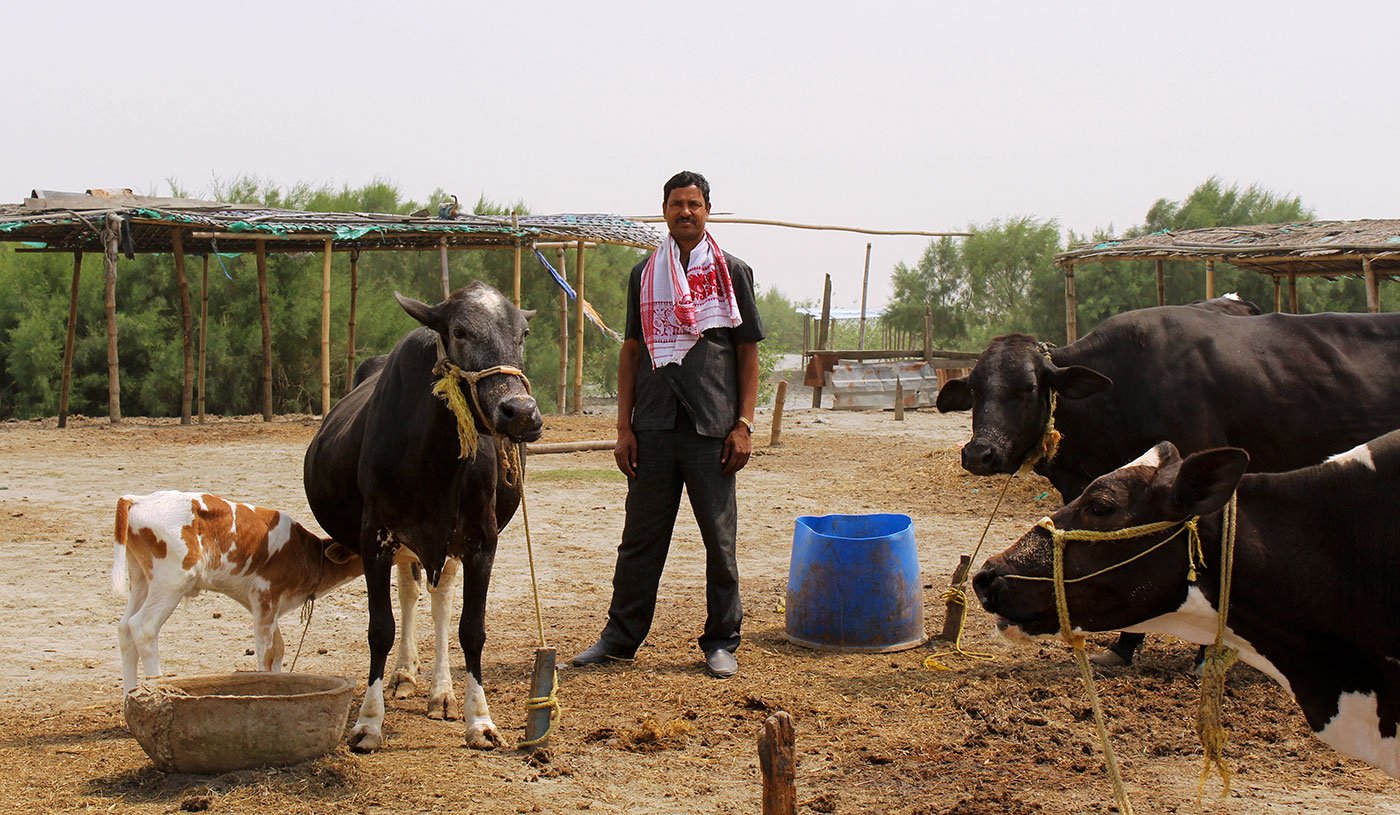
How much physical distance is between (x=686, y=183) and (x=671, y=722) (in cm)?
269

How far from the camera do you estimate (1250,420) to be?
6477 mm

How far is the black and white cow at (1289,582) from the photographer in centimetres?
344

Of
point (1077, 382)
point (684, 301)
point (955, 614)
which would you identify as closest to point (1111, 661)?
point (955, 614)

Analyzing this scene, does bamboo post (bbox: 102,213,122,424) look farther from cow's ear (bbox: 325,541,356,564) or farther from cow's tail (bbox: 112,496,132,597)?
cow's tail (bbox: 112,496,132,597)

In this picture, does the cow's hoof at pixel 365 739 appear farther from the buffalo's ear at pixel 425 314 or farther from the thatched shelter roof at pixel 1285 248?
the thatched shelter roof at pixel 1285 248

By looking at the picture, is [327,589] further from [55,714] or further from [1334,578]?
[1334,578]

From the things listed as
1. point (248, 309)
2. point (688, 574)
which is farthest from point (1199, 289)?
point (688, 574)

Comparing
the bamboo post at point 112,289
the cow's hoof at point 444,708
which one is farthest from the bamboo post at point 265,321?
the cow's hoof at point 444,708

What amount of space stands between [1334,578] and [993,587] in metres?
0.92

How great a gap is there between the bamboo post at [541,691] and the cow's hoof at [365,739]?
61 cm

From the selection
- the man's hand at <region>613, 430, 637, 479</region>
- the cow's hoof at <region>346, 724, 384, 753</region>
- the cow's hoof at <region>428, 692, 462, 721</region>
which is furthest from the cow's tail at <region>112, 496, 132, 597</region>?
the man's hand at <region>613, 430, 637, 479</region>

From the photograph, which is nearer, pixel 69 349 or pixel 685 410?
pixel 685 410

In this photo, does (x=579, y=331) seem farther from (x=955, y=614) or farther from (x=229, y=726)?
(x=229, y=726)

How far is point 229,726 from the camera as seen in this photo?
4574 mm
